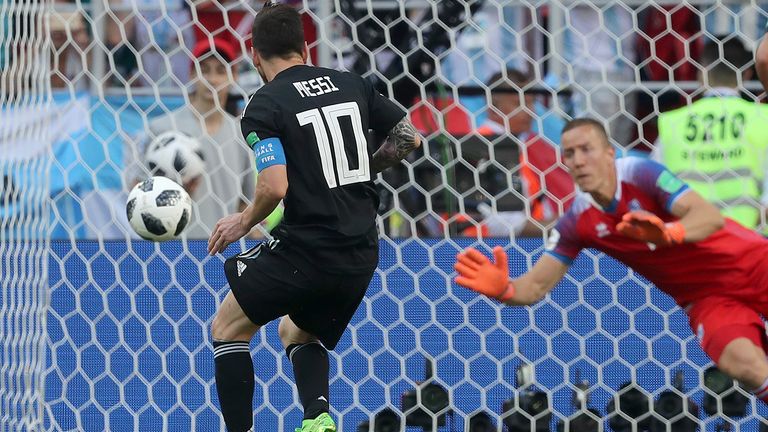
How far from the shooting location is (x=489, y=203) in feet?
20.9

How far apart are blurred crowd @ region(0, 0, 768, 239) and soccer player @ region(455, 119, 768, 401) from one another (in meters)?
0.81

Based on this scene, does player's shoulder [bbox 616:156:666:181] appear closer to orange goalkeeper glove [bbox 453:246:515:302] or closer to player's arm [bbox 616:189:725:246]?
→ player's arm [bbox 616:189:725:246]

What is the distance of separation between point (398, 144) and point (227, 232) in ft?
2.34

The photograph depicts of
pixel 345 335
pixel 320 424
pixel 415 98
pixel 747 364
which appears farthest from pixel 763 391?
pixel 415 98

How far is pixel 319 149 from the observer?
4609 mm

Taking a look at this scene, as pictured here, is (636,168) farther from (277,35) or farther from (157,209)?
(157,209)

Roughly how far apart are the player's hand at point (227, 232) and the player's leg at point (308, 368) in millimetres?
558

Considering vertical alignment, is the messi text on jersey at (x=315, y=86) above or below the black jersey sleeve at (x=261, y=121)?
above

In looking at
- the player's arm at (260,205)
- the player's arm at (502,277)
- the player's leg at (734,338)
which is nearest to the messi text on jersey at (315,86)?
the player's arm at (260,205)

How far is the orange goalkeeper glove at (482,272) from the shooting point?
4.63m

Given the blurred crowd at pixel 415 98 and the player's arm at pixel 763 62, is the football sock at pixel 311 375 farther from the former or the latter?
the player's arm at pixel 763 62

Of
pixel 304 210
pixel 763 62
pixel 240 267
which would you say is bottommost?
Answer: pixel 240 267

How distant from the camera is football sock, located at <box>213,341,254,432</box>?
4.76 meters

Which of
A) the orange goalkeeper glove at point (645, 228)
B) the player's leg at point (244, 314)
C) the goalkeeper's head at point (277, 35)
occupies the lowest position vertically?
the player's leg at point (244, 314)
